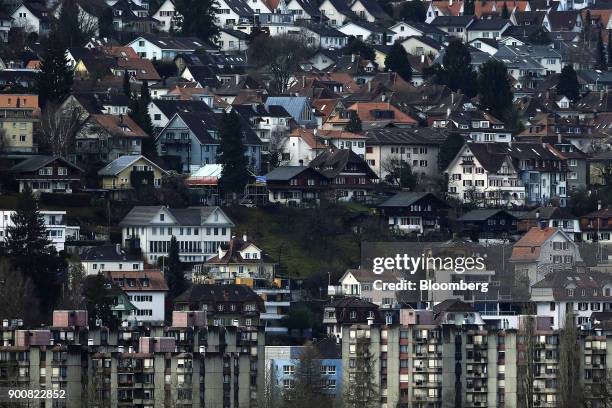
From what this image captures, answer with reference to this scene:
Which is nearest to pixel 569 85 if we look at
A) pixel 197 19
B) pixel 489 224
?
pixel 197 19

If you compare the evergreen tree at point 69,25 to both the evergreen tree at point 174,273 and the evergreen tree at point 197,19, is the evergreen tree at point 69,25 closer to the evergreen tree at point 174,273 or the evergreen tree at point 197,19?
the evergreen tree at point 197,19

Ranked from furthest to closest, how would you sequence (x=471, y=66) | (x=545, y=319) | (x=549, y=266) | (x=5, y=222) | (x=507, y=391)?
(x=471, y=66), (x=549, y=266), (x=5, y=222), (x=545, y=319), (x=507, y=391)

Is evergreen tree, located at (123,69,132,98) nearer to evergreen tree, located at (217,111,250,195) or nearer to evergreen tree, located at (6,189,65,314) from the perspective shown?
evergreen tree, located at (217,111,250,195)

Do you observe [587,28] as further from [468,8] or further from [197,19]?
[197,19]

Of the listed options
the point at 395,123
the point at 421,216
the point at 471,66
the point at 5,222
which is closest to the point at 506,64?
the point at 471,66

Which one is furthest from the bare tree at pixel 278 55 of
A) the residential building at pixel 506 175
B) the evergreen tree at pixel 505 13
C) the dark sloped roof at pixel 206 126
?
the evergreen tree at pixel 505 13

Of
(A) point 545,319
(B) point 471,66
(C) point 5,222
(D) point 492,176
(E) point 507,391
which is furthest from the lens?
(B) point 471,66

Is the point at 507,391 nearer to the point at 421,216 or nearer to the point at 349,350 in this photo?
the point at 349,350
